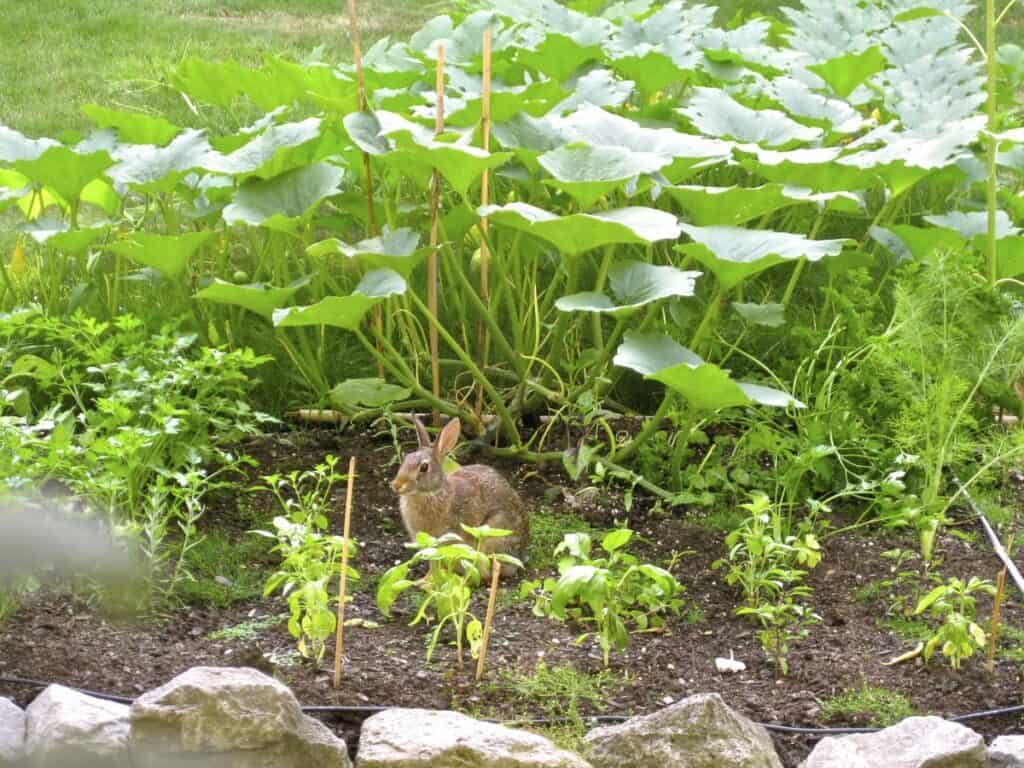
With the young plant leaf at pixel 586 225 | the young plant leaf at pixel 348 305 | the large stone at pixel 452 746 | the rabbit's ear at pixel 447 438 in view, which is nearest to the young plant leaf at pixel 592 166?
the young plant leaf at pixel 586 225

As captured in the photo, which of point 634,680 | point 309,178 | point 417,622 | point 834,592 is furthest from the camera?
point 309,178

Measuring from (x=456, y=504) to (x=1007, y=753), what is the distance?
1.54 m

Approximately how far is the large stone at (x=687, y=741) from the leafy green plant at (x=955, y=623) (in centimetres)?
58

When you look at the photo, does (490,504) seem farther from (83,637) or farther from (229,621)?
(83,637)

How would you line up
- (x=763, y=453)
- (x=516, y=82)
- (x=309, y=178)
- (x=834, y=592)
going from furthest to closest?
1. (x=516, y=82)
2. (x=763, y=453)
3. (x=309, y=178)
4. (x=834, y=592)

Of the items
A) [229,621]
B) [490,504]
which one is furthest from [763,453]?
[229,621]

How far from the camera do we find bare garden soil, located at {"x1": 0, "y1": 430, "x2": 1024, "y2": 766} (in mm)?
3059

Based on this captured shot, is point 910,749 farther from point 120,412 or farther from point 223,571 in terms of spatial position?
point 120,412

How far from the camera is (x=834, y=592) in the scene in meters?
3.69

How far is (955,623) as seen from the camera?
315 centimetres

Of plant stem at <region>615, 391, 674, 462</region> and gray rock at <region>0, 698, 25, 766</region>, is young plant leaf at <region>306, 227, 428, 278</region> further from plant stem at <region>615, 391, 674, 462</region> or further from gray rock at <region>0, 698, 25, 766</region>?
gray rock at <region>0, 698, 25, 766</region>

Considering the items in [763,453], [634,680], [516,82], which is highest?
[516,82]

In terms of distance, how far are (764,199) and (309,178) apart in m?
1.35

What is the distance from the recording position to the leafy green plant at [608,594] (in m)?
3.15
